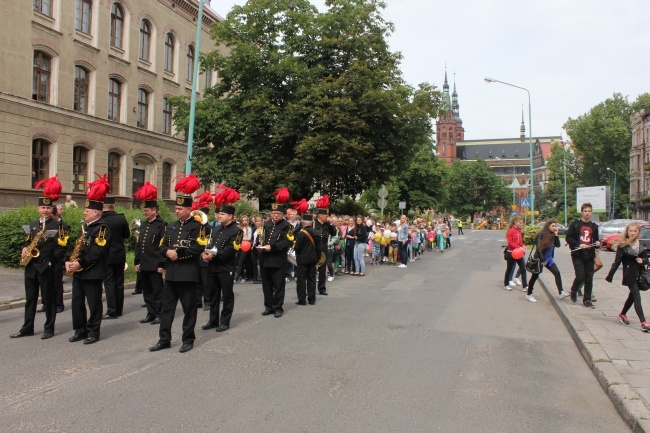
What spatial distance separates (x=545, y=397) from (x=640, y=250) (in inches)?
166

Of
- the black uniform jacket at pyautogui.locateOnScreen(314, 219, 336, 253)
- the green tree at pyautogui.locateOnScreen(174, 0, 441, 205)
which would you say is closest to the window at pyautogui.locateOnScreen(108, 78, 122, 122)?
the green tree at pyautogui.locateOnScreen(174, 0, 441, 205)

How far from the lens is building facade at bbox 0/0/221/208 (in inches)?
863

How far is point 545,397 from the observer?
527 cm

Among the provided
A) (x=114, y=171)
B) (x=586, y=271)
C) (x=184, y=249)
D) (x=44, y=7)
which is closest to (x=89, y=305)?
(x=184, y=249)

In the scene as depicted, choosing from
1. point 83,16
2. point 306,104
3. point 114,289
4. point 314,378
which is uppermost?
point 83,16

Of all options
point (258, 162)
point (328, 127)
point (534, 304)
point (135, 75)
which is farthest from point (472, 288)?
point (135, 75)

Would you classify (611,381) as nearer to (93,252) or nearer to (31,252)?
(93,252)

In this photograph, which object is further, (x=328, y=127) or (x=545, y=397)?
(x=328, y=127)

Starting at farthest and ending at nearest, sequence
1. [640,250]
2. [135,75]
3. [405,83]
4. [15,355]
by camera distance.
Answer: [135,75] < [405,83] < [640,250] < [15,355]

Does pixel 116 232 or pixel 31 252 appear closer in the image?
pixel 31 252

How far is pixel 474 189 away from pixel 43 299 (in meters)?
95.6

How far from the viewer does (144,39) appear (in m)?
30.1

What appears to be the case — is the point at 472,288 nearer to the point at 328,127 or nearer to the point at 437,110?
the point at 328,127

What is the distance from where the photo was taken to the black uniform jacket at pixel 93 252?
22.9 ft
